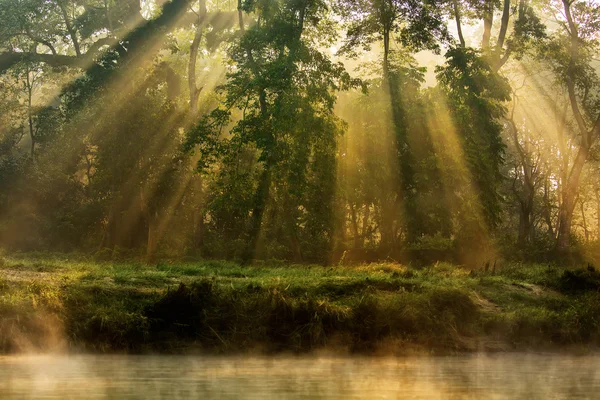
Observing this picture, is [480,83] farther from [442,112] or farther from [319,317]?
[319,317]

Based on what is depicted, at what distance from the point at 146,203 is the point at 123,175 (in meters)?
1.74

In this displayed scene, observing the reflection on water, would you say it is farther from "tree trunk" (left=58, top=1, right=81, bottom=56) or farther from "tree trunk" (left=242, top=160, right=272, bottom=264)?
"tree trunk" (left=58, top=1, right=81, bottom=56)

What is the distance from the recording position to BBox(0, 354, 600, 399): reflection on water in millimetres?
7320

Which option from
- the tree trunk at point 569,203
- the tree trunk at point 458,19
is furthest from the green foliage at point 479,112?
the tree trunk at point 569,203

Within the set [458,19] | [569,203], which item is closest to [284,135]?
[458,19]

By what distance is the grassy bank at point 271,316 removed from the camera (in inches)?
428

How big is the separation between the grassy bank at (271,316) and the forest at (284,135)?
374 inches

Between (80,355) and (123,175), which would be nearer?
(80,355)

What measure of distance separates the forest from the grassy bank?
9.50m

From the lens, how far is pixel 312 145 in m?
25.1

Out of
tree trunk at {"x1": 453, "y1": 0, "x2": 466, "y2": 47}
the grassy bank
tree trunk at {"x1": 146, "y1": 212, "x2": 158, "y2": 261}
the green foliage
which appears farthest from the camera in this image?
tree trunk at {"x1": 453, "y1": 0, "x2": 466, "y2": 47}

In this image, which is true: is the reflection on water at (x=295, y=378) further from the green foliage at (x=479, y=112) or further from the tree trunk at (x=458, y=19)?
the tree trunk at (x=458, y=19)

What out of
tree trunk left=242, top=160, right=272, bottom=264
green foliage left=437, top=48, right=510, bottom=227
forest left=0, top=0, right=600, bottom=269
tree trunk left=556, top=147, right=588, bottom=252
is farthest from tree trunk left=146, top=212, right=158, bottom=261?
tree trunk left=556, top=147, right=588, bottom=252

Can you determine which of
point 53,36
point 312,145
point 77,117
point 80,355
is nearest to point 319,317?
point 80,355
